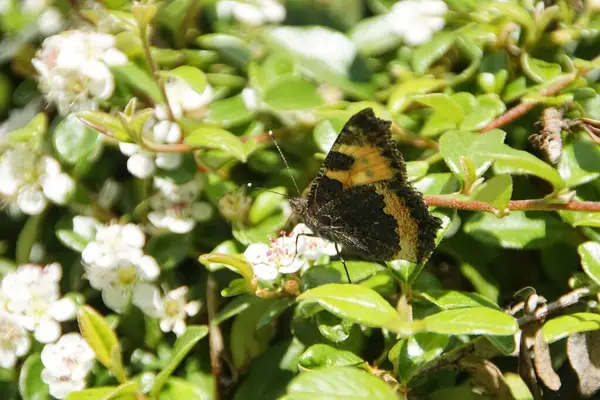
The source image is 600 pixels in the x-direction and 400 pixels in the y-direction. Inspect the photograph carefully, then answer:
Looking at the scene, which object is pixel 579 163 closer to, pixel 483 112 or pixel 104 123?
pixel 483 112

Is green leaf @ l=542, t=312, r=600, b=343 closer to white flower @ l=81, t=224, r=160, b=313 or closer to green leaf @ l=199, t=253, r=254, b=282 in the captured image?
green leaf @ l=199, t=253, r=254, b=282

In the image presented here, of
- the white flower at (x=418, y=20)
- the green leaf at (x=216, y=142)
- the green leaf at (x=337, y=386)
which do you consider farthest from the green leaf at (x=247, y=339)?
the white flower at (x=418, y=20)

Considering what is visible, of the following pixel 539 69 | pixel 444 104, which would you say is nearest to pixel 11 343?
pixel 444 104

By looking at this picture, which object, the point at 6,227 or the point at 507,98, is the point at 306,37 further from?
the point at 6,227

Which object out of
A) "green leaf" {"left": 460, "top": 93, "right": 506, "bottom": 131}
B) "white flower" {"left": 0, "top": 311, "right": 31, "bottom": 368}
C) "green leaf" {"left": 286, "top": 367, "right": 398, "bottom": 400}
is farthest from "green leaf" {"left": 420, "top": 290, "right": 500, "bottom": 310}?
"white flower" {"left": 0, "top": 311, "right": 31, "bottom": 368}

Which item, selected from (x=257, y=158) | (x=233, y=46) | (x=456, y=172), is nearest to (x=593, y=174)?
(x=456, y=172)
